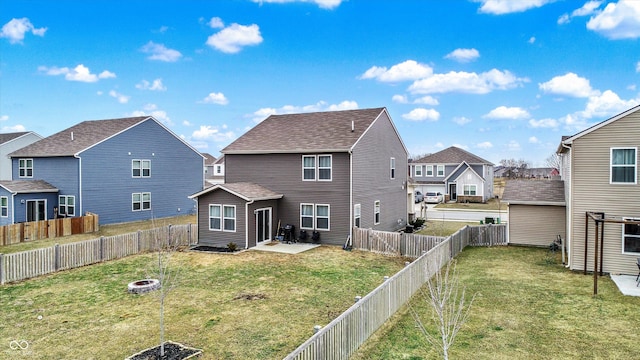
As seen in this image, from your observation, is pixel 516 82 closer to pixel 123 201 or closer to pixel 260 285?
pixel 260 285

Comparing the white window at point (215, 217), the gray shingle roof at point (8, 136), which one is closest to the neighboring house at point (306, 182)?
the white window at point (215, 217)

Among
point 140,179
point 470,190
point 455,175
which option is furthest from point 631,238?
point 455,175

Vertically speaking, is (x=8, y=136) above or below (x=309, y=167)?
above

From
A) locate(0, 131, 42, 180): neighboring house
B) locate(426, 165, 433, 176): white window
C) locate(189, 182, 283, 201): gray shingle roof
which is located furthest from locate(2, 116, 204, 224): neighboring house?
locate(426, 165, 433, 176): white window

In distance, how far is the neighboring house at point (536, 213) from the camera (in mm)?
20562

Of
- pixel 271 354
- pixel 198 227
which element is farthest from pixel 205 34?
pixel 271 354

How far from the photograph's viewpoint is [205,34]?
3238 cm

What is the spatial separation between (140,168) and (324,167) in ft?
55.4

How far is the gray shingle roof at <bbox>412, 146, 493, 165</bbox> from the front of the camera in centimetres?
5003

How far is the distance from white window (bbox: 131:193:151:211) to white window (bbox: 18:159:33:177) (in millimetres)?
7883

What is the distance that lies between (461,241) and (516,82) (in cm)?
2203

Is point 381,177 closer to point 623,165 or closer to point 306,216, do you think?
point 306,216

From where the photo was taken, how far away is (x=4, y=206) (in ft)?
89.5

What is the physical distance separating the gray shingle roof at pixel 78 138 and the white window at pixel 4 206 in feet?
12.7
